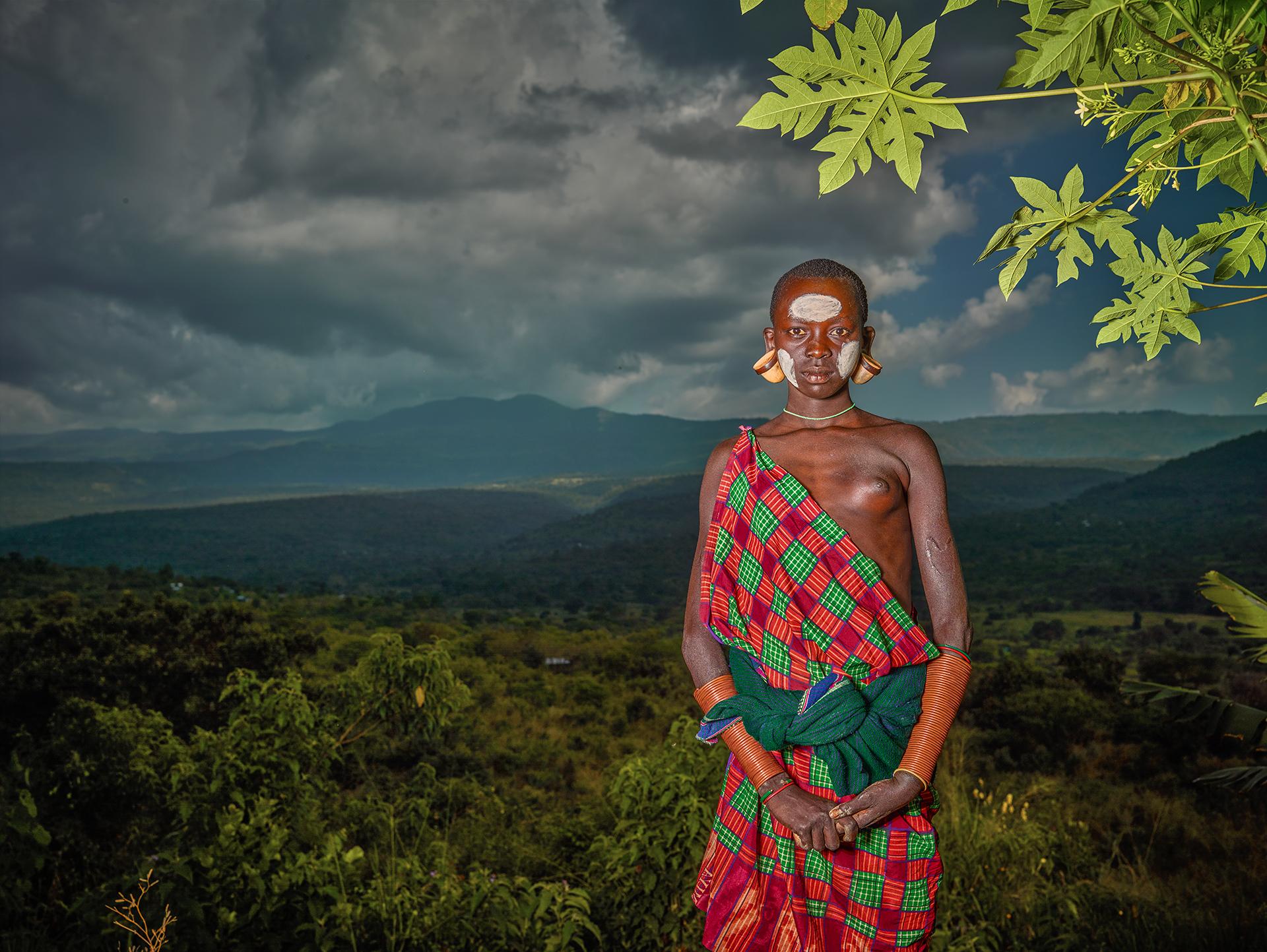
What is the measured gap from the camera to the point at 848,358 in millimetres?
2074

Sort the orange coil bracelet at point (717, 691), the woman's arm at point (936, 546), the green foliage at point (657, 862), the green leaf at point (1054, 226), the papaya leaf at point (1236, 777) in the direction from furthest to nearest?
the green foliage at point (657, 862) < the papaya leaf at point (1236, 777) < the orange coil bracelet at point (717, 691) < the woman's arm at point (936, 546) < the green leaf at point (1054, 226)

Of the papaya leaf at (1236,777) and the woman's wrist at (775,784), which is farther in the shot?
the papaya leaf at (1236,777)

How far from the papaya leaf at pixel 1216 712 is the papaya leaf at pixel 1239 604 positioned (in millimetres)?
929

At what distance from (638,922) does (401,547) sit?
9138 centimetres

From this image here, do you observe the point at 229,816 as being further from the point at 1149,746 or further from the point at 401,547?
the point at 401,547

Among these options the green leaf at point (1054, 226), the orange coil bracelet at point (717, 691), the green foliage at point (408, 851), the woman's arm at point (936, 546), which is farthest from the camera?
the green foliage at point (408, 851)

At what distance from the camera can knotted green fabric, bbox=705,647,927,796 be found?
1918mm

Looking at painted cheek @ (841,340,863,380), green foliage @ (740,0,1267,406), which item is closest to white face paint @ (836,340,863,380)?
painted cheek @ (841,340,863,380)

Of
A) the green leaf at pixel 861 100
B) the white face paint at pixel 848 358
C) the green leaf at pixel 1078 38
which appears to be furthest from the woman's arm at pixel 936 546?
the green leaf at pixel 1078 38

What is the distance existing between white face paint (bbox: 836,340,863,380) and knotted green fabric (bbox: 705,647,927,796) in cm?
73

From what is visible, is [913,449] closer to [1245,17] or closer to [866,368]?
[866,368]

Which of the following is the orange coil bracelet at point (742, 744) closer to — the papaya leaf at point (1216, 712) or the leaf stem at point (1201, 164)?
the leaf stem at point (1201, 164)

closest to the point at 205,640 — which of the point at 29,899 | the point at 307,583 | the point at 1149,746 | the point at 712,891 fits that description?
the point at 29,899

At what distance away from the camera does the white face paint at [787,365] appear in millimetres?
2107
